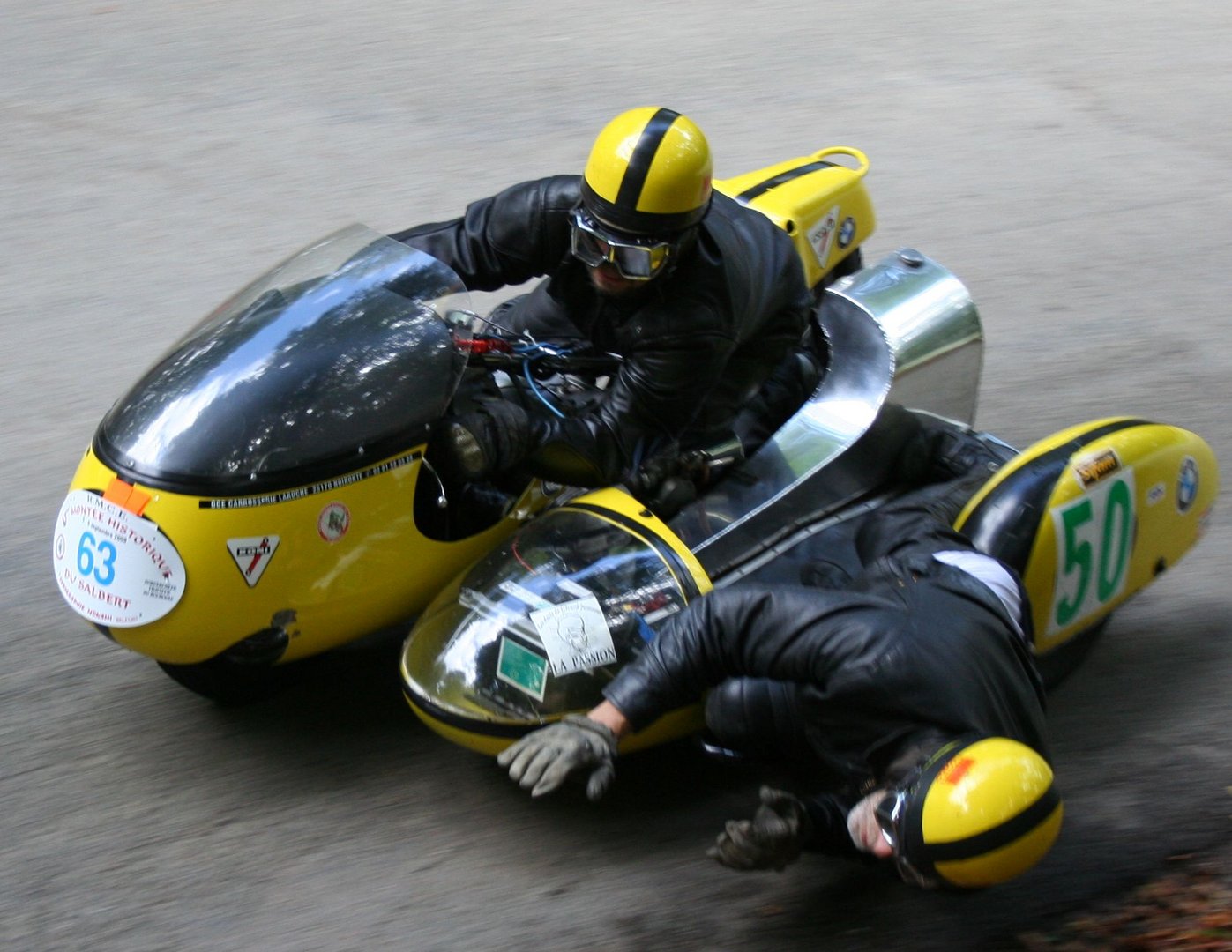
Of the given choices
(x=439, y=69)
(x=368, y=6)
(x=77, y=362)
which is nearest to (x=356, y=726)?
(x=77, y=362)

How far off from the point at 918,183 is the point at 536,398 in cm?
412

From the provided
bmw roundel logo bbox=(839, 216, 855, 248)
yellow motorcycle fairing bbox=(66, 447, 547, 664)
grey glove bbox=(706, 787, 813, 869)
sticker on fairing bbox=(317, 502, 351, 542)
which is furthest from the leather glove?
bmw roundel logo bbox=(839, 216, 855, 248)

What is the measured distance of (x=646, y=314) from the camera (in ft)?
12.9

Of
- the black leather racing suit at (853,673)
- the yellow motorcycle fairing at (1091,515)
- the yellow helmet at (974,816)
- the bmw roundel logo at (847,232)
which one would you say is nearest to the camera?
the yellow helmet at (974,816)

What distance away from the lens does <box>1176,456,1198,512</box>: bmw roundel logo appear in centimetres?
422

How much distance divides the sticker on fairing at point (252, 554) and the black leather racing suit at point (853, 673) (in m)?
0.84

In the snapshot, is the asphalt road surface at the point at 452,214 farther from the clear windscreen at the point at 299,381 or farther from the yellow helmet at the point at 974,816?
the clear windscreen at the point at 299,381

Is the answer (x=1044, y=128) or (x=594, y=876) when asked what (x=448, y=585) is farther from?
(x=1044, y=128)

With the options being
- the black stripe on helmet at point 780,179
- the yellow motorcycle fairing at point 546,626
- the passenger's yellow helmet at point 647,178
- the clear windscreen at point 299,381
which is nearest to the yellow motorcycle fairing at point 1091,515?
the yellow motorcycle fairing at point 546,626

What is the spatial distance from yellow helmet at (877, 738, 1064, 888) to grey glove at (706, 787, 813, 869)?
256 mm

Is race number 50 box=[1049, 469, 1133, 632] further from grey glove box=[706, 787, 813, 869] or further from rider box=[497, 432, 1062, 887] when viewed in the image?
grey glove box=[706, 787, 813, 869]

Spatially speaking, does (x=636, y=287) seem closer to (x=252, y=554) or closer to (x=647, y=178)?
(x=647, y=178)

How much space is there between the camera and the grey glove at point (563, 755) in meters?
3.18

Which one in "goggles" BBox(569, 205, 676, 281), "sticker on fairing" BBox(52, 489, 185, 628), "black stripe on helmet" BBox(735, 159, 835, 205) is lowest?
"sticker on fairing" BBox(52, 489, 185, 628)
